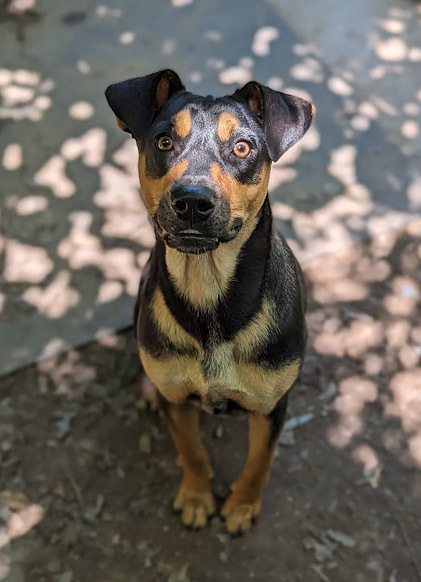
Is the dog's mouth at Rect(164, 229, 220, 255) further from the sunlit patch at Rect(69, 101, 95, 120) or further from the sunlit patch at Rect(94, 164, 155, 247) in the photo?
the sunlit patch at Rect(69, 101, 95, 120)

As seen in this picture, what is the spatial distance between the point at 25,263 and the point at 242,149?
295 centimetres

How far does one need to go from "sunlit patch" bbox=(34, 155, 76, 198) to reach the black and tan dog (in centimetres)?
228

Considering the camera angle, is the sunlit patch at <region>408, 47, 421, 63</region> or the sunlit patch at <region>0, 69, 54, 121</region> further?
the sunlit patch at <region>408, 47, 421, 63</region>

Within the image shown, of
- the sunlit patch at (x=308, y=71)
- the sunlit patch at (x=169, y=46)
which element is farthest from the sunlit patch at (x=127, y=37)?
the sunlit patch at (x=308, y=71)

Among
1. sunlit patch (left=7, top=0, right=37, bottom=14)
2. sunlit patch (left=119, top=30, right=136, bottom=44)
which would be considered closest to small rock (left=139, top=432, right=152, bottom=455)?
sunlit patch (left=119, top=30, right=136, bottom=44)

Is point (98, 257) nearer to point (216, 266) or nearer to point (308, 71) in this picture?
point (216, 266)

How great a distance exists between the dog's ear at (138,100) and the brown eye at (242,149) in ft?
1.47

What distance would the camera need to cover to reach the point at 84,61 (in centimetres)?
697

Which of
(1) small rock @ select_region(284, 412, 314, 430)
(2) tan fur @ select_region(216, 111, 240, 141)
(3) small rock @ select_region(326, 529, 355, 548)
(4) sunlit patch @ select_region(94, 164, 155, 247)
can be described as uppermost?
(2) tan fur @ select_region(216, 111, 240, 141)

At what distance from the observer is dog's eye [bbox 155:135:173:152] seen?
3.08 metres

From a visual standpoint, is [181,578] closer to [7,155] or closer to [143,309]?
[143,309]

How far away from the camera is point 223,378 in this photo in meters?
3.50

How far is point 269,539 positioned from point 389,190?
3140 millimetres

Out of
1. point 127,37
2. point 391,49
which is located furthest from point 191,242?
point 391,49
